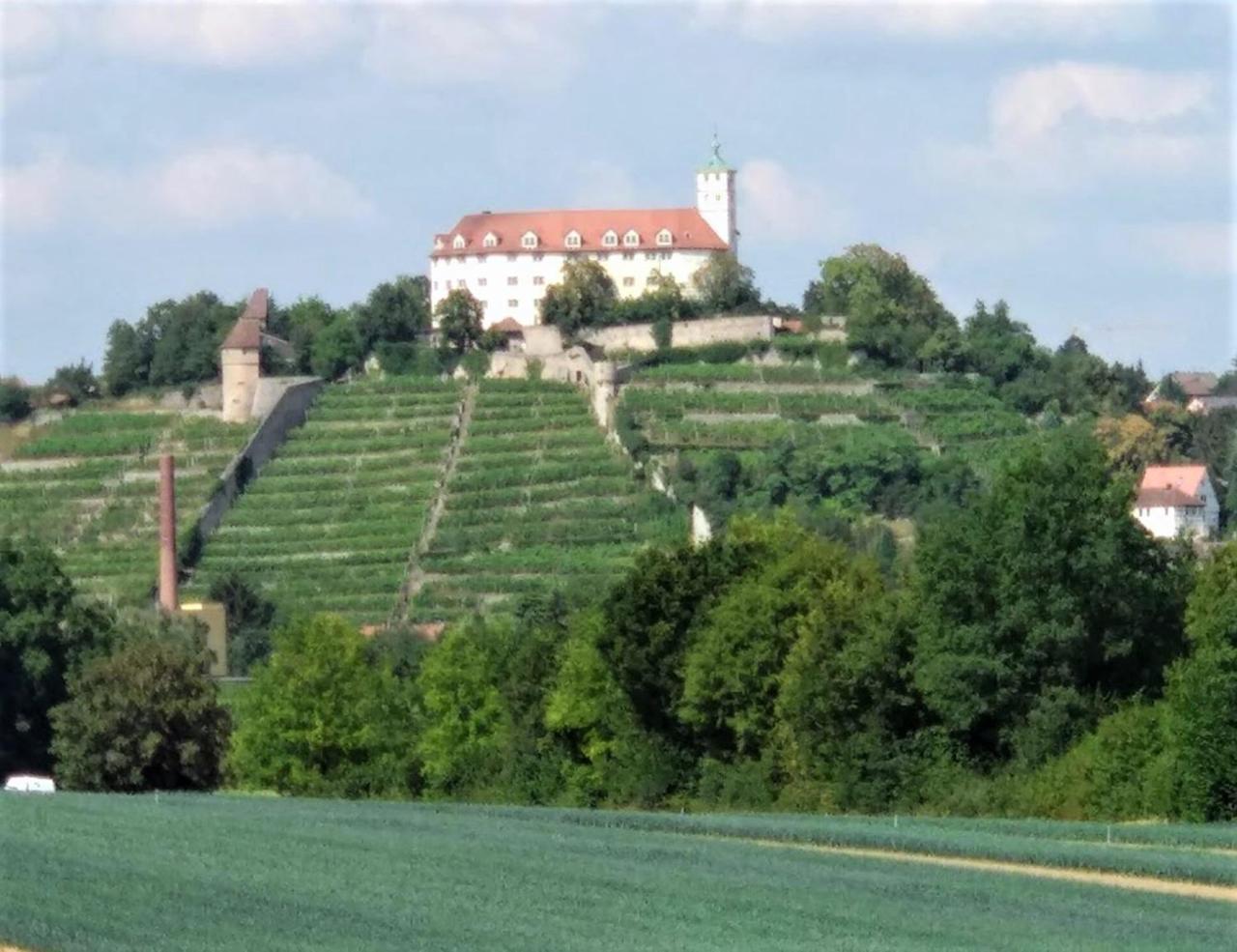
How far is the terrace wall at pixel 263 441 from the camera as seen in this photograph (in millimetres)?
109312

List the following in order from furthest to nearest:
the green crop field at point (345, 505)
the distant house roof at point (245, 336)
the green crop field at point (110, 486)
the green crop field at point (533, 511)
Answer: the distant house roof at point (245, 336) → the green crop field at point (110, 486) → the green crop field at point (345, 505) → the green crop field at point (533, 511)

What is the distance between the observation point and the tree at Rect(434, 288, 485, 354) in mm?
128500

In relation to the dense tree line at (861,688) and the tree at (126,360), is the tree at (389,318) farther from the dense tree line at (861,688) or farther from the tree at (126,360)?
the dense tree line at (861,688)

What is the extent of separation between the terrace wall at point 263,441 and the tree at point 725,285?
18.6m

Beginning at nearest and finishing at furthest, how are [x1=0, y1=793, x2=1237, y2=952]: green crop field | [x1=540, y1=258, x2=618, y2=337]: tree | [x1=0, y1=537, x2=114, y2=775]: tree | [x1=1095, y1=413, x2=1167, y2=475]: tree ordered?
[x1=0, y1=793, x2=1237, y2=952]: green crop field
[x1=0, y1=537, x2=114, y2=775]: tree
[x1=1095, y1=413, x2=1167, y2=475]: tree
[x1=540, y1=258, x2=618, y2=337]: tree

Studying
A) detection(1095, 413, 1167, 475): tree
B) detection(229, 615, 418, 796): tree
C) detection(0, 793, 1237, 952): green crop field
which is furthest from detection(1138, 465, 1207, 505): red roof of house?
detection(0, 793, 1237, 952): green crop field

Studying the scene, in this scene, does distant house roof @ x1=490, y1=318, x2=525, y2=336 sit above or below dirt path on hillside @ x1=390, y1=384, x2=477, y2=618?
above

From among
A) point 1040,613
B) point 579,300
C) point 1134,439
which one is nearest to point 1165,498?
point 1134,439

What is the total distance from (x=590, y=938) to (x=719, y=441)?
9307 centimetres

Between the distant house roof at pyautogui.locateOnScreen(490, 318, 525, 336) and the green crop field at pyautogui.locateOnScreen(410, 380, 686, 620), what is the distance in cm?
1156

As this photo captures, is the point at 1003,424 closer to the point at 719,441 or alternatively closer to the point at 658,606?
the point at 719,441

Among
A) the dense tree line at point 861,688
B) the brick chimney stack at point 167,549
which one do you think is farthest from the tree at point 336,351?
the dense tree line at point 861,688

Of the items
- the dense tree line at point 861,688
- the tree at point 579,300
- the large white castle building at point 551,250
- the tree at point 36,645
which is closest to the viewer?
the dense tree line at point 861,688

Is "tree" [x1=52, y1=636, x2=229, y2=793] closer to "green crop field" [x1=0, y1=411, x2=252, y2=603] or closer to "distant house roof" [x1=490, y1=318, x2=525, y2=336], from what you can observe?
"green crop field" [x1=0, y1=411, x2=252, y2=603]
